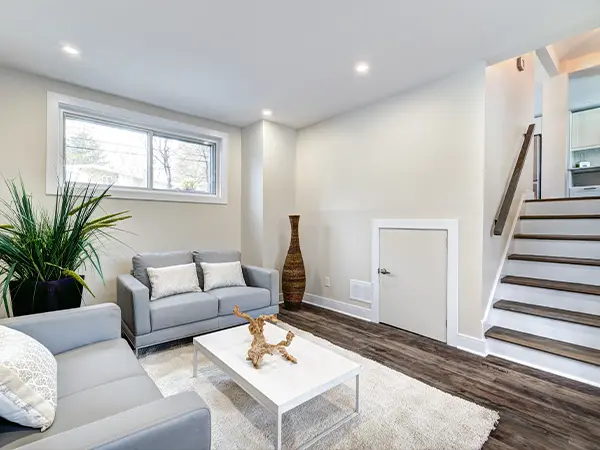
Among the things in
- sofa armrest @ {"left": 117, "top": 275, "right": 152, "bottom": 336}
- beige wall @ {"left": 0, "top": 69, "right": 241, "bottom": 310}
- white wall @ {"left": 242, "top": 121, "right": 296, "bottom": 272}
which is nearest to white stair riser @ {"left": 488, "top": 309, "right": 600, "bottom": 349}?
white wall @ {"left": 242, "top": 121, "right": 296, "bottom": 272}

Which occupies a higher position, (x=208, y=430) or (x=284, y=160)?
(x=284, y=160)

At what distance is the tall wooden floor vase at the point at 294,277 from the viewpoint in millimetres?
4027

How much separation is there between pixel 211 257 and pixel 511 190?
328cm

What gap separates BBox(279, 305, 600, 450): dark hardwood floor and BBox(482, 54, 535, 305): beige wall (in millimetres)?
646

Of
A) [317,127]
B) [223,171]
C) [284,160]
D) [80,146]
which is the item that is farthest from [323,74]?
[80,146]

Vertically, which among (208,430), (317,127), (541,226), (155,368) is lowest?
(155,368)

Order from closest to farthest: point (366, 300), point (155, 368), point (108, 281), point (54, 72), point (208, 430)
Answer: point (208, 430) → point (155, 368) → point (54, 72) → point (108, 281) → point (366, 300)

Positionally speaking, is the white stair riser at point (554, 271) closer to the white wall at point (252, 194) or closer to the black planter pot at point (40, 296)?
the white wall at point (252, 194)

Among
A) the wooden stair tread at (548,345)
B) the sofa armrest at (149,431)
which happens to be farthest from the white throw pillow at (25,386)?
the wooden stair tread at (548,345)

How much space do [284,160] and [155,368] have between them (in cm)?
309

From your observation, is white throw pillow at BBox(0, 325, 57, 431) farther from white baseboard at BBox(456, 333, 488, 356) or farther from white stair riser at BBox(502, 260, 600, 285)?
white stair riser at BBox(502, 260, 600, 285)

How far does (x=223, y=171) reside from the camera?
437 cm

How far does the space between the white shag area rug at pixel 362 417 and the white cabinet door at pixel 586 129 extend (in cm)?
531

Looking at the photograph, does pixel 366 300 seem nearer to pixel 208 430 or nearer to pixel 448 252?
pixel 448 252
